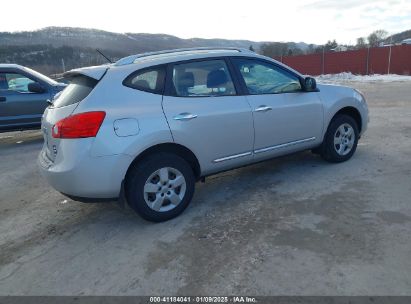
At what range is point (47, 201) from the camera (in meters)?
4.75

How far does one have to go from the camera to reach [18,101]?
8.15 meters

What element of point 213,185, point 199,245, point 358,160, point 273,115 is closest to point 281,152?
point 273,115

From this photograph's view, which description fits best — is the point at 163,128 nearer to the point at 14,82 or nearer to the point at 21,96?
the point at 21,96

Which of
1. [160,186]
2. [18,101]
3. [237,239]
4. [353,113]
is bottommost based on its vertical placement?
[237,239]

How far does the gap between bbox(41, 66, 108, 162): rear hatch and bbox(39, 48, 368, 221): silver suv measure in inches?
0.5

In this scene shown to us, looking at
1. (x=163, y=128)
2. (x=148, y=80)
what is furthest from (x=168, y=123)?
(x=148, y=80)

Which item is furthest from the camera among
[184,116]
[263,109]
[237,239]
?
[263,109]

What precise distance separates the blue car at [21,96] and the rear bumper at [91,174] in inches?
208

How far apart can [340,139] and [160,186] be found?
112 inches

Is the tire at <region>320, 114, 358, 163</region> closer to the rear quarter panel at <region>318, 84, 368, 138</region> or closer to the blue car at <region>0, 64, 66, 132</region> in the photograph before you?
the rear quarter panel at <region>318, 84, 368, 138</region>

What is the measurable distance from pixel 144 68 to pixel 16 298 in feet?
7.59

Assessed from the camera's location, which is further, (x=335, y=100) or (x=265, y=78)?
(x=335, y=100)

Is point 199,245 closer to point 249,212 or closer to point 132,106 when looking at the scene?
point 249,212

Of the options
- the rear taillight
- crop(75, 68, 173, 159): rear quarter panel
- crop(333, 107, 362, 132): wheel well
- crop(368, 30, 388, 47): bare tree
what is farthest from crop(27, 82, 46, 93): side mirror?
crop(368, 30, 388, 47): bare tree
